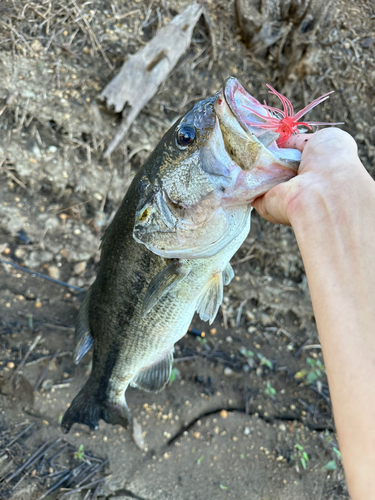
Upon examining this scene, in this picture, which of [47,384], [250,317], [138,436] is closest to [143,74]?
[250,317]

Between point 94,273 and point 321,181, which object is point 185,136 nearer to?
point 321,181

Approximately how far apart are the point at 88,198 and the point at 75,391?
1712mm

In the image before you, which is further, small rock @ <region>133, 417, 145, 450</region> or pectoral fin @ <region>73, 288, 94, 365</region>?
small rock @ <region>133, 417, 145, 450</region>

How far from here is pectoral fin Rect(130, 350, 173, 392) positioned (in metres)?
2.20

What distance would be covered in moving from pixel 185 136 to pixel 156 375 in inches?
59.6

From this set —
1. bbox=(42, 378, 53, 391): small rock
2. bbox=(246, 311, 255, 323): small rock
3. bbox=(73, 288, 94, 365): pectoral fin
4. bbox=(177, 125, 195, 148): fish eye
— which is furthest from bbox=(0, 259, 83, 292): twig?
bbox=(177, 125, 195, 148): fish eye

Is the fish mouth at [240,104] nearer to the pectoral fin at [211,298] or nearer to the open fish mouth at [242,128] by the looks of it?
the open fish mouth at [242,128]

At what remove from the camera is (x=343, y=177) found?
137 cm

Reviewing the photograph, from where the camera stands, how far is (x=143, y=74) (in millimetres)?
3232

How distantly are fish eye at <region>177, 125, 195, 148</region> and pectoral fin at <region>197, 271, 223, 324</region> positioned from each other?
0.71 meters

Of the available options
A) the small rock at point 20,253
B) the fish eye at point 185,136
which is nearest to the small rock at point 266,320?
the small rock at point 20,253

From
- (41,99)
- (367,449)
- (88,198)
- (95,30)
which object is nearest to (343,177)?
(367,449)

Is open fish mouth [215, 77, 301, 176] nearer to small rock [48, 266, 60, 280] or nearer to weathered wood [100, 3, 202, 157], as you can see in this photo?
weathered wood [100, 3, 202, 157]

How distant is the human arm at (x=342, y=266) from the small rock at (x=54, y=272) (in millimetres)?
2161
